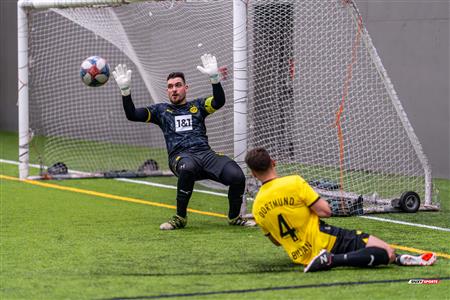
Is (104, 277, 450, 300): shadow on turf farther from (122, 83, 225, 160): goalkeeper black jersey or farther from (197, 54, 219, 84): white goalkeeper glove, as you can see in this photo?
(122, 83, 225, 160): goalkeeper black jersey

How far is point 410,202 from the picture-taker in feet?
36.2

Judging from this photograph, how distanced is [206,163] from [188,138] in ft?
1.20

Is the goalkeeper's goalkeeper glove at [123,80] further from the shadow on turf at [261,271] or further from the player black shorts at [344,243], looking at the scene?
the player black shorts at [344,243]

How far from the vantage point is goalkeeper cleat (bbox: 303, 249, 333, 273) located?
23.9 feet

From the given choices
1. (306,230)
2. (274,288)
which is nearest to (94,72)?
(306,230)

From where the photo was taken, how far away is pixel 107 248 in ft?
28.4

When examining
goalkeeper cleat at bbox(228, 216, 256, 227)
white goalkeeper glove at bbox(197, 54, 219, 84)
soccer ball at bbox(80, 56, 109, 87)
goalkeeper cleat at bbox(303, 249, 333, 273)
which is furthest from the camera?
soccer ball at bbox(80, 56, 109, 87)

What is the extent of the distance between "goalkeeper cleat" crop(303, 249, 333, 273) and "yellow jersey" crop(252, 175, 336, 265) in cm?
12

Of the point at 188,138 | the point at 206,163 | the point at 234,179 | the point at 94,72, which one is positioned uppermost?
the point at 94,72

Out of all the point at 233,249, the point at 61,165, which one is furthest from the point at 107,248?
the point at 61,165

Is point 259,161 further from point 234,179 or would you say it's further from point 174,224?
point 174,224

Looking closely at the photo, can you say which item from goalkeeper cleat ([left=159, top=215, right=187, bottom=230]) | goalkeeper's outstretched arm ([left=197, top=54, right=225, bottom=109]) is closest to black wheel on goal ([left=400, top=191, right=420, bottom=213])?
goalkeeper's outstretched arm ([left=197, top=54, right=225, bottom=109])

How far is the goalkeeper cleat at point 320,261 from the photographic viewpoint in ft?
23.9

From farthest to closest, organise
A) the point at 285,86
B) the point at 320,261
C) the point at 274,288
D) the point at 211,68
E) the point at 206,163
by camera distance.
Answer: the point at 285,86, the point at 206,163, the point at 211,68, the point at 320,261, the point at 274,288
